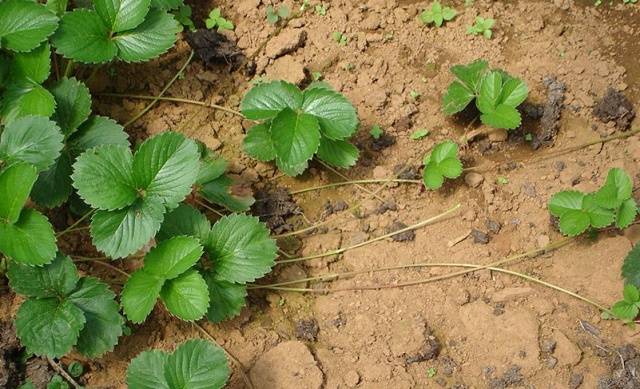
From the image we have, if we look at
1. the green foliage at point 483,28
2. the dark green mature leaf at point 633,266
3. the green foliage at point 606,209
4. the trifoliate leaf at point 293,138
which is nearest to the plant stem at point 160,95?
the trifoliate leaf at point 293,138

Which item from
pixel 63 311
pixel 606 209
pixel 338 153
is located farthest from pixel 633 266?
pixel 63 311

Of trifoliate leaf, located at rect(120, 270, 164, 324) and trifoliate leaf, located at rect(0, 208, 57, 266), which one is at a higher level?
trifoliate leaf, located at rect(0, 208, 57, 266)

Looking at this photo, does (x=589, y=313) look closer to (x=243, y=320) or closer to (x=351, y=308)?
(x=351, y=308)

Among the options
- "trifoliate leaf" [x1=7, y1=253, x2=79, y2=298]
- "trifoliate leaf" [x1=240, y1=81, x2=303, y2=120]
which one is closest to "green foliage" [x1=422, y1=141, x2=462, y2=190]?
"trifoliate leaf" [x1=240, y1=81, x2=303, y2=120]

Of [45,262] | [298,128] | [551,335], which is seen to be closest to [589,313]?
[551,335]

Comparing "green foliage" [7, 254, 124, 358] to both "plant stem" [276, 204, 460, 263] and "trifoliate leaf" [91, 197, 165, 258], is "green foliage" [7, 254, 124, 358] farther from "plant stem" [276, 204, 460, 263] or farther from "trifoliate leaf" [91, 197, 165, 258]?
"plant stem" [276, 204, 460, 263]

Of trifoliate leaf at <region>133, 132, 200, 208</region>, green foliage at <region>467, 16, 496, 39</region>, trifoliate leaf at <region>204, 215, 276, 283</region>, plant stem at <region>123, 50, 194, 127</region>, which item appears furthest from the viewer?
green foliage at <region>467, 16, 496, 39</region>
